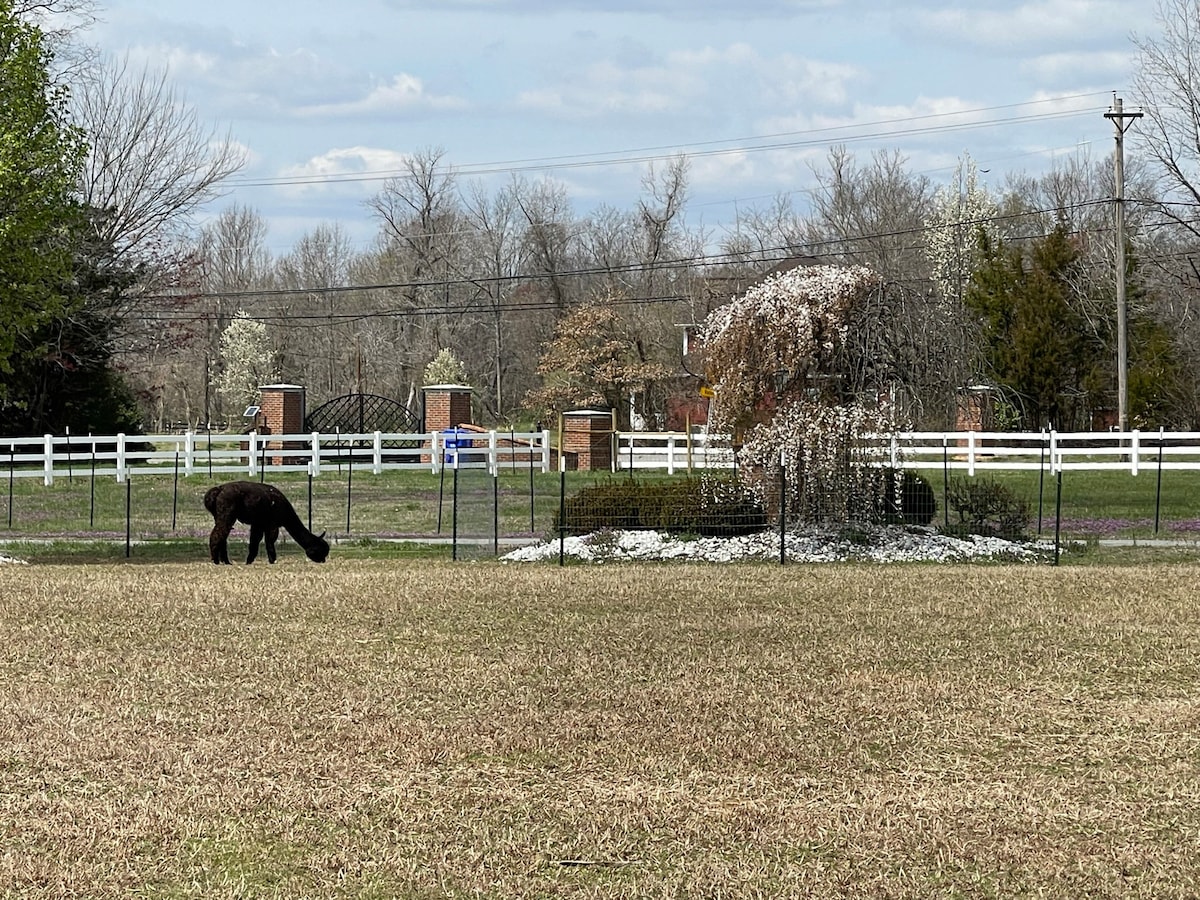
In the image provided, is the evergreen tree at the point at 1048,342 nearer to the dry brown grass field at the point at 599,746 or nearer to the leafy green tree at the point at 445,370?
the leafy green tree at the point at 445,370

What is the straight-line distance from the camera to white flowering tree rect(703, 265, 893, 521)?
67.2 feet

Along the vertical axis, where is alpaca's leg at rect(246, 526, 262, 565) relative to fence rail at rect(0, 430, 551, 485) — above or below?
below

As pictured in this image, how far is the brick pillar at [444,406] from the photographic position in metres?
42.3

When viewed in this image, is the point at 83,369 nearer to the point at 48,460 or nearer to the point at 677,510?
the point at 48,460

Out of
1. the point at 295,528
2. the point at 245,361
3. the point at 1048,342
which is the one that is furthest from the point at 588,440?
the point at 245,361

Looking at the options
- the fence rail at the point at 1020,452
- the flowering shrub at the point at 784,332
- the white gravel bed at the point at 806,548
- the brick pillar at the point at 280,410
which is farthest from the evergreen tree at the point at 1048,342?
the flowering shrub at the point at 784,332

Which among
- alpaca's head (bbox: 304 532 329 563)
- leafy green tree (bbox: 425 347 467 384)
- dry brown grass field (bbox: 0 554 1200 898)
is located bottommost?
dry brown grass field (bbox: 0 554 1200 898)

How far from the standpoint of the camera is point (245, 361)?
7069 centimetres

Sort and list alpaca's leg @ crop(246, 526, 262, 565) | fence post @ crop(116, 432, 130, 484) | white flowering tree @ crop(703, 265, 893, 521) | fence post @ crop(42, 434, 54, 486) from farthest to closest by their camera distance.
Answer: fence post @ crop(42, 434, 54, 486)
fence post @ crop(116, 432, 130, 484)
alpaca's leg @ crop(246, 526, 262, 565)
white flowering tree @ crop(703, 265, 893, 521)

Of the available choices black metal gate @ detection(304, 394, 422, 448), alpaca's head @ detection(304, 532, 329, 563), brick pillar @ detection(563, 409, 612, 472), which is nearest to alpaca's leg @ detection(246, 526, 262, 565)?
alpaca's head @ detection(304, 532, 329, 563)

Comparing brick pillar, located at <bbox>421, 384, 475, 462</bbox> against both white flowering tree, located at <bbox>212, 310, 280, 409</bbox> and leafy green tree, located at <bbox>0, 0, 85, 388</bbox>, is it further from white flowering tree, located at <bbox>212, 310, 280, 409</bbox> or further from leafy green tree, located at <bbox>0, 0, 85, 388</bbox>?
white flowering tree, located at <bbox>212, 310, 280, 409</bbox>

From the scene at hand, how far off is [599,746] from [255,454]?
2821 centimetres

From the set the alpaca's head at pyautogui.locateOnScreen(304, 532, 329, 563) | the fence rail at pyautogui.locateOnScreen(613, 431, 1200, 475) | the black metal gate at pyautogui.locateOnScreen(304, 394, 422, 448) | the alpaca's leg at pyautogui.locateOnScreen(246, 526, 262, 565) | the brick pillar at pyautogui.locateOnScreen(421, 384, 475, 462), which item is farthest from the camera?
the black metal gate at pyautogui.locateOnScreen(304, 394, 422, 448)

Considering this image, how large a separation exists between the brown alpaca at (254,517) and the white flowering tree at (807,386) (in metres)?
6.07
